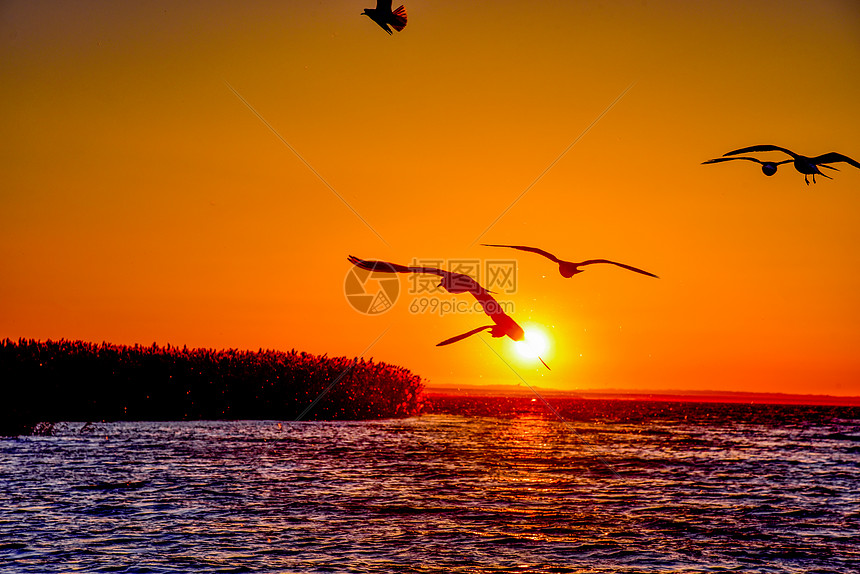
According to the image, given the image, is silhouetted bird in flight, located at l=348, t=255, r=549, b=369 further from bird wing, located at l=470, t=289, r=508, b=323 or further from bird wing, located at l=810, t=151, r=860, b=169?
bird wing, located at l=810, t=151, r=860, b=169

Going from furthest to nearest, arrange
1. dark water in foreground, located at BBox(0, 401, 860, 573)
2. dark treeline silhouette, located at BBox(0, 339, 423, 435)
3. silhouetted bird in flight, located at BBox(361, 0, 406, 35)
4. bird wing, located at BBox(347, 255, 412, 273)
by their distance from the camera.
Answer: dark treeline silhouette, located at BBox(0, 339, 423, 435) < dark water in foreground, located at BBox(0, 401, 860, 573) < silhouetted bird in flight, located at BBox(361, 0, 406, 35) < bird wing, located at BBox(347, 255, 412, 273)

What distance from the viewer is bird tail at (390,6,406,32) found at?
9.64 metres

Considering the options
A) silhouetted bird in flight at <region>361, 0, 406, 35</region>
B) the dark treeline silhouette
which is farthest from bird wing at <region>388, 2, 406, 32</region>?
the dark treeline silhouette

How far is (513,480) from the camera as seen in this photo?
35.2 m

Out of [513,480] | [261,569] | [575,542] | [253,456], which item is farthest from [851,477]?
[261,569]

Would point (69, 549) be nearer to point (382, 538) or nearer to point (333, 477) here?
point (382, 538)

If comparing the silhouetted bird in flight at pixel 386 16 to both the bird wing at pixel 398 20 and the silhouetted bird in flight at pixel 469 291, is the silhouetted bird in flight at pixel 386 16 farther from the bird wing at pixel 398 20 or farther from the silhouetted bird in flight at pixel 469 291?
the silhouetted bird in flight at pixel 469 291

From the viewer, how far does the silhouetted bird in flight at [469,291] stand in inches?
223

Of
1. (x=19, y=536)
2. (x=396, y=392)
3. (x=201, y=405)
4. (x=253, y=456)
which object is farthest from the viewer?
(x=396, y=392)

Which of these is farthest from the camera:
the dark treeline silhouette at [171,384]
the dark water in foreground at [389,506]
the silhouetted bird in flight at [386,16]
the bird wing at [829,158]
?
the dark treeline silhouette at [171,384]

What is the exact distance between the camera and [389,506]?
2783cm

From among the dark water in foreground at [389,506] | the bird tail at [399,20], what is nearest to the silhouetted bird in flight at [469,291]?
the bird tail at [399,20]

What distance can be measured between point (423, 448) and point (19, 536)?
2452 cm

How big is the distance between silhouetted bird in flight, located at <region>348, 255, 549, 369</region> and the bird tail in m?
4.03
